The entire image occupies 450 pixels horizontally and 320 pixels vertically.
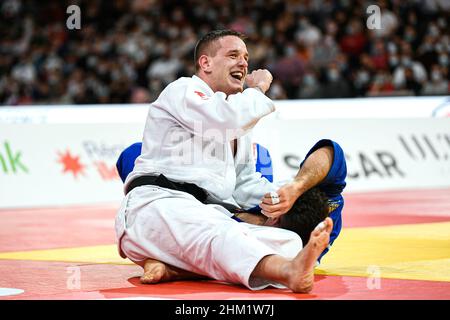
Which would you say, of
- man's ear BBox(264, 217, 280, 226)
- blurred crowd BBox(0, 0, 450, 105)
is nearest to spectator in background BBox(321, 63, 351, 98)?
blurred crowd BBox(0, 0, 450, 105)

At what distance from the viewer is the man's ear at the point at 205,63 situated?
531 cm

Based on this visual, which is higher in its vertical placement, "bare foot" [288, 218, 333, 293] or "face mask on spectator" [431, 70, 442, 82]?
"face mask on spectator" [431, 70, 442, 82]

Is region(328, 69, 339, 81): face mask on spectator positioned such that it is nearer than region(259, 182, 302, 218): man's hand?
No

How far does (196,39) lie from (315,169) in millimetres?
13369

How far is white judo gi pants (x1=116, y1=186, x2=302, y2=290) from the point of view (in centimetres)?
447

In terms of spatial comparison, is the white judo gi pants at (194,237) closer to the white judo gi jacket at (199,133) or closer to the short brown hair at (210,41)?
the white judo gi jacket at (199,133)

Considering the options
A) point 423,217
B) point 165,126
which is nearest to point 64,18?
point 423,217

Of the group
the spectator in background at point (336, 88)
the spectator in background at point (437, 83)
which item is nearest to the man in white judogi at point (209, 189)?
→ the spectator in background at point (437, 83)

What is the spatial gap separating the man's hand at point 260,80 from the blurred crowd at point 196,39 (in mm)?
9409

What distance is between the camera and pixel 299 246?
4840mm

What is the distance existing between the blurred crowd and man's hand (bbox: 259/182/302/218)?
9.90 meters

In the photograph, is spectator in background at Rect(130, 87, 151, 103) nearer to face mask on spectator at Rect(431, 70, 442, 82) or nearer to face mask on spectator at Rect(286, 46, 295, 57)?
face mask on spectator at Rect(286, 46, 295, 57)

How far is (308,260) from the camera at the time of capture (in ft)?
13.9

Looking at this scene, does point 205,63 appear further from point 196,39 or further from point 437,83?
point 196,39
